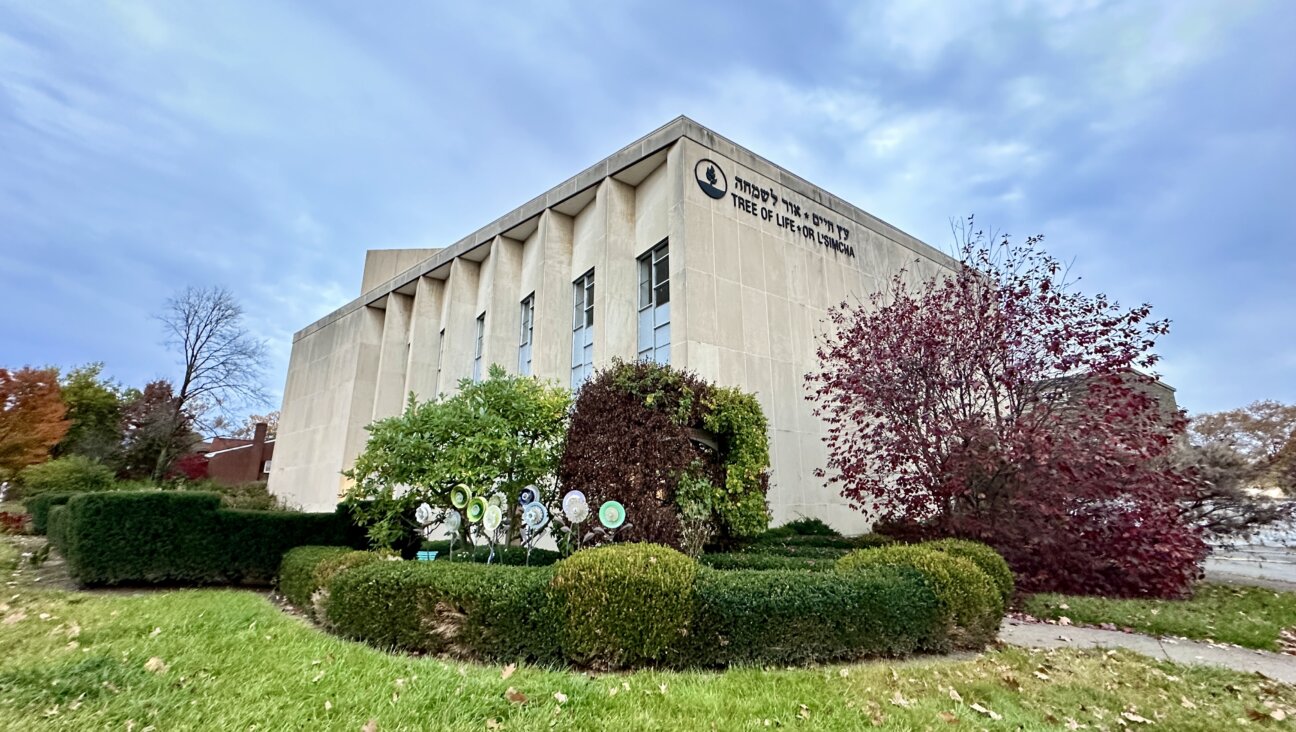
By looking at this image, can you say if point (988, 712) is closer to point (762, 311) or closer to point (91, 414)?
point (762, 311)

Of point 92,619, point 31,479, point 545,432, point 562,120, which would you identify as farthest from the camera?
point 31,479

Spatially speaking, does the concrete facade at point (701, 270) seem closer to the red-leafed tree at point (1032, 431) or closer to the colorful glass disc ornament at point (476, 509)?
the red-leafed tree at point (1032, 431)

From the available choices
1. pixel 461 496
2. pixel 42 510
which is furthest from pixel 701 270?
pixel 42 510

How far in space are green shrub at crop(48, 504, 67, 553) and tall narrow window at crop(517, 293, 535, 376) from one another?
359 inches

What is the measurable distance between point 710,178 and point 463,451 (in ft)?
24.9

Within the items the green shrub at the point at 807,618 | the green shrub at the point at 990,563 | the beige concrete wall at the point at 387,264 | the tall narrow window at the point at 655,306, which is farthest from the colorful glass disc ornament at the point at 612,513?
the beige concrete wall at the point at 387,264

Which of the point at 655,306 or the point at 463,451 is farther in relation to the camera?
the point at 655,306

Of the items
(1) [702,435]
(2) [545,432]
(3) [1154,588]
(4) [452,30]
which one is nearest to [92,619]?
(2) [545,432]

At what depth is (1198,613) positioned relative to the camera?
5.62 metres

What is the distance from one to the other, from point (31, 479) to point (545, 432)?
18542 mm

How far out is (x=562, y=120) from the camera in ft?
43.7

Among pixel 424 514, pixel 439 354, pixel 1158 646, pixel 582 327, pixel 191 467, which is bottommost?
pixel 1158 646

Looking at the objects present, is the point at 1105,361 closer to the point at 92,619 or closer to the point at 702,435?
the point at 702,435

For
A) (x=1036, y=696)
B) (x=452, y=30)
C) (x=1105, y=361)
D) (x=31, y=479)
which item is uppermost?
(x=452, y=30)
